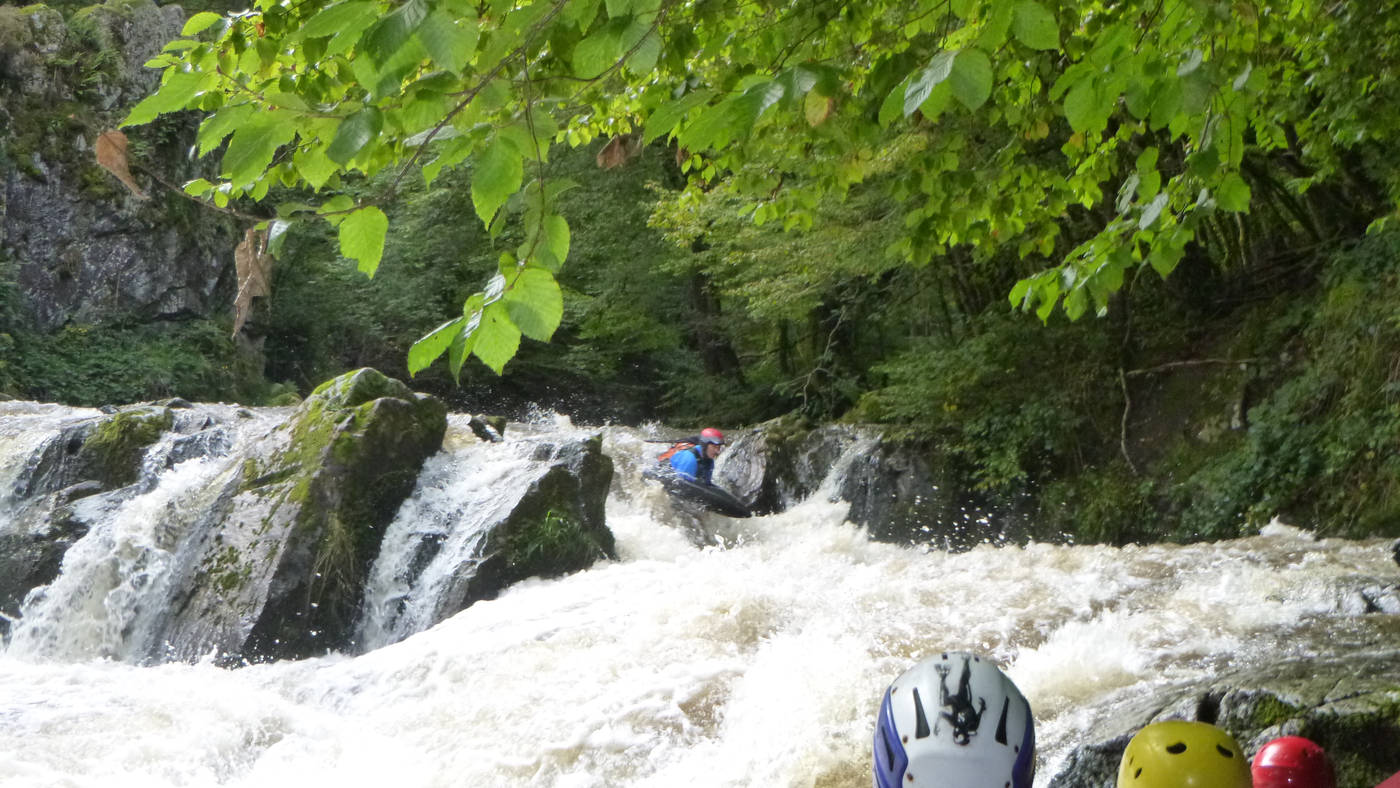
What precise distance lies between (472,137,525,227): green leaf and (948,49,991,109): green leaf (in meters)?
0.70

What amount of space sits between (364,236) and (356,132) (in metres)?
0.17

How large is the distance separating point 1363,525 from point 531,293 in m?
7.21

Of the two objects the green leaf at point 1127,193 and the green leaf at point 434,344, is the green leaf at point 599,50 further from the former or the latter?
the green leaf at point 1127,193

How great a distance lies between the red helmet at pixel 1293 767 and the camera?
6.93ft

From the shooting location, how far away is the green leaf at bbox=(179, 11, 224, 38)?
2123 millimetres

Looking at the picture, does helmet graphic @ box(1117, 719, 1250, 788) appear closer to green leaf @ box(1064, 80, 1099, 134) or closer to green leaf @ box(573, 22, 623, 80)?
green leaf @ box(1064, 80, 1099, 134)

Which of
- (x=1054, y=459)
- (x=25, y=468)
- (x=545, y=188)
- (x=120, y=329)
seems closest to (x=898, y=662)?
(x=545, y=188)

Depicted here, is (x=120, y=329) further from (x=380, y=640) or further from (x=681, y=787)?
(x=681, y=787)

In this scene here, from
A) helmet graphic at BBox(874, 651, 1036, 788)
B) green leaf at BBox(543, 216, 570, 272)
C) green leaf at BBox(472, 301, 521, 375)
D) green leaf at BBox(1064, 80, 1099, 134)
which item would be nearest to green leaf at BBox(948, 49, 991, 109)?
green leaf at BBox(1064, 80, 1099, 134)

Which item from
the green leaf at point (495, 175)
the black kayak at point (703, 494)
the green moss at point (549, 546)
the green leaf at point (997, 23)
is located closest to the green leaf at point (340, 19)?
the green leaf at point (495, 175)

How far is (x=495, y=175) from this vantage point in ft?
5.63

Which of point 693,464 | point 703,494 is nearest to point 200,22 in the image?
point 703,494

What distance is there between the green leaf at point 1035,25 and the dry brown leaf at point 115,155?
141 centimetres

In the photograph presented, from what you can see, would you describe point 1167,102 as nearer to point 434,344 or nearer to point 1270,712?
point 434,344
